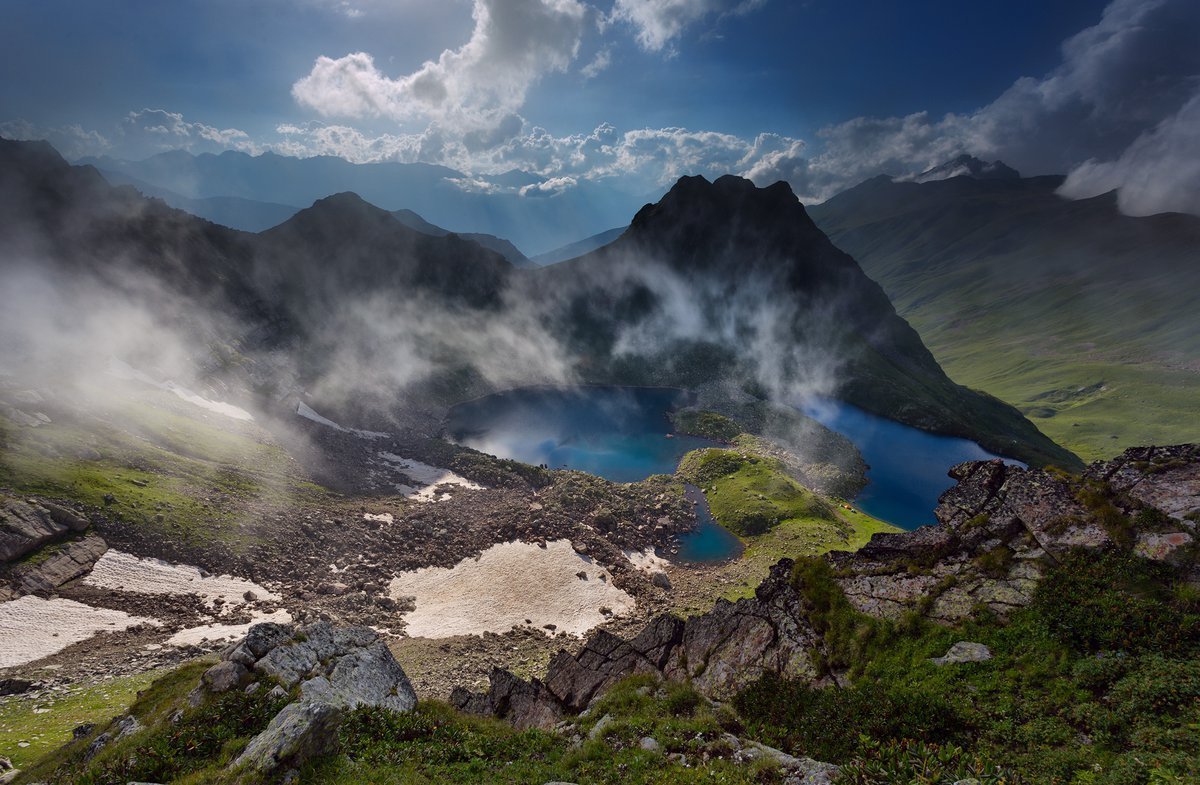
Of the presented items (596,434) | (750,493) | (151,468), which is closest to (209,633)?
(151,468)

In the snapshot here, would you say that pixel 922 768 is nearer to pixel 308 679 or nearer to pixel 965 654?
pixel 965 654

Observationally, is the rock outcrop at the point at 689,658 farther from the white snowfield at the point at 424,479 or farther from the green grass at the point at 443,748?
the white snowfield at the point at 424,479

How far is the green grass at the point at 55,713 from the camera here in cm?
2598

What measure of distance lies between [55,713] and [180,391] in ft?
258

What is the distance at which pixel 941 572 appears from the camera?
2223 centimetres

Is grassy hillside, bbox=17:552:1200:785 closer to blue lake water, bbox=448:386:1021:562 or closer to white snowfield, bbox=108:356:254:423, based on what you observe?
blue lake water, bbox=448:386:1021:562

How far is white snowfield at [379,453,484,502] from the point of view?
84.3 metres

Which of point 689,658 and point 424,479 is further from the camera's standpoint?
point 424,479

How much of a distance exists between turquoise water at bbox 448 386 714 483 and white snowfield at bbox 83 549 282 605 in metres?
69.0

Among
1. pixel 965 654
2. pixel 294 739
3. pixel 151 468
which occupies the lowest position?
pixel 151 468

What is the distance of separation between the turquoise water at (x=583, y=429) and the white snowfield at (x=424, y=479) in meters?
23.6

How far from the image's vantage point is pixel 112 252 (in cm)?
10669

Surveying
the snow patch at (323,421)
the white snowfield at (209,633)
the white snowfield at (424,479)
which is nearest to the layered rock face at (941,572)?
the white snowfield at (209,633)

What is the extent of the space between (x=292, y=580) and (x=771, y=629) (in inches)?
2131
